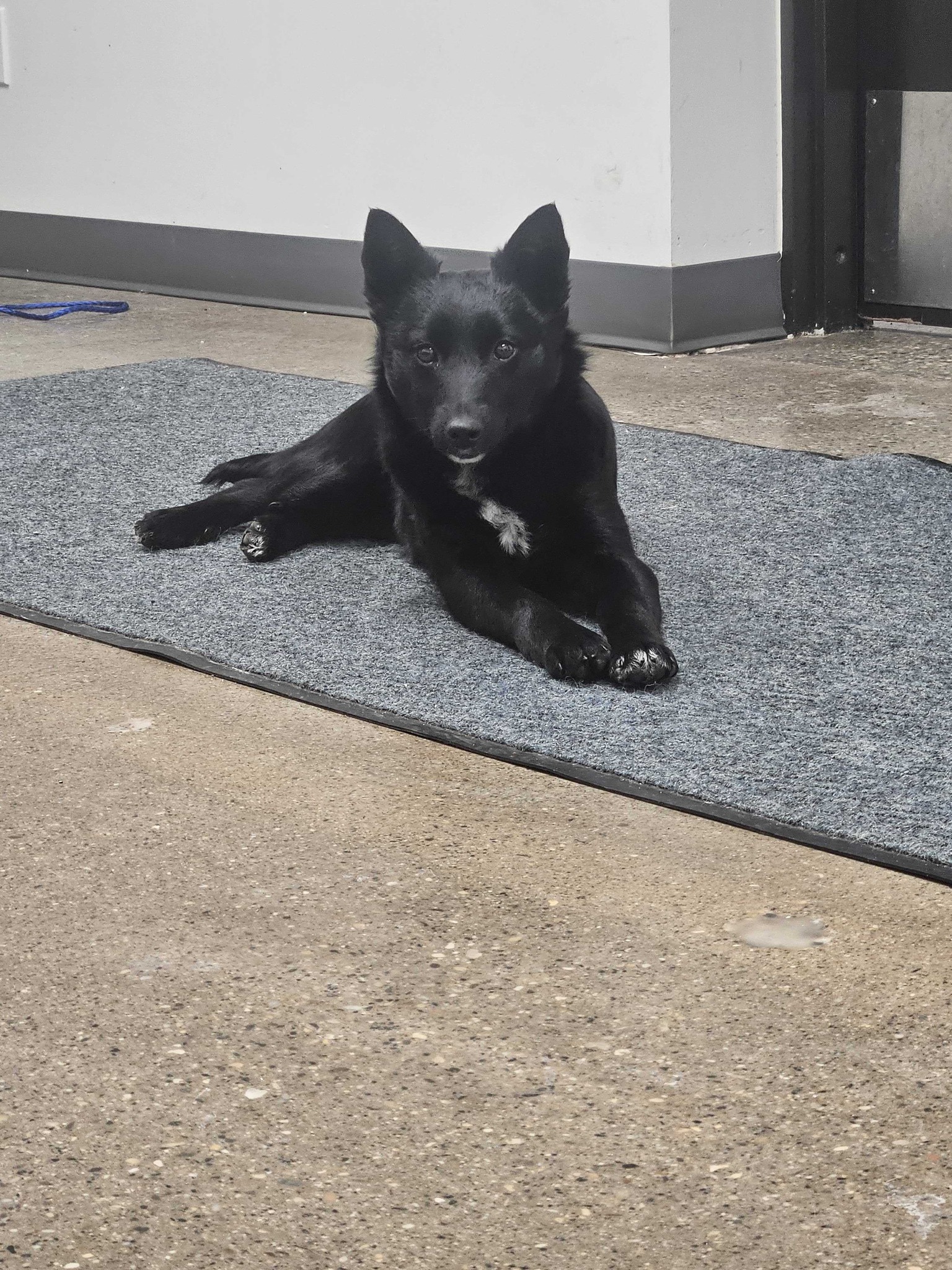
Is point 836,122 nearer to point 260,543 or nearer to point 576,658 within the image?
point 260,543

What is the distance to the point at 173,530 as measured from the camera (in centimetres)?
294

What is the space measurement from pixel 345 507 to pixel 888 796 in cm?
143

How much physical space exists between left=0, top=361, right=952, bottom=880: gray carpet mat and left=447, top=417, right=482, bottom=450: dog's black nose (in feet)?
0.95

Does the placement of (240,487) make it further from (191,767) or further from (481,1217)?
(481,1217)

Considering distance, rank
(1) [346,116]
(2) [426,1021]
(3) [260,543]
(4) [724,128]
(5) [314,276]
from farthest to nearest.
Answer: (5) [314,276]
(1) [346,116]
(4) [724,128]
(3) [260,543]
(2) [426,1021]

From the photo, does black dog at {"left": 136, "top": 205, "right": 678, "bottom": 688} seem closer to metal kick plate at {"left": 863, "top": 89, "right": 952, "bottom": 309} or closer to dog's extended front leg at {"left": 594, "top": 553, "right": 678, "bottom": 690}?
dog's extended front leg at {"left": 594, "top": 553, "right": 678, "bottom": 690}

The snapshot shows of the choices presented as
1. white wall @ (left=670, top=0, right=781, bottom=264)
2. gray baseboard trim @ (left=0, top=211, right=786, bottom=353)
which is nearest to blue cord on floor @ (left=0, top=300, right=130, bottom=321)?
gray baseboard trim @ (left=0, top=211, right=786, bottom=353)

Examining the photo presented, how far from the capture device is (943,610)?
2477mm

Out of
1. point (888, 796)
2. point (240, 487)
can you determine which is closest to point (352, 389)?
point (240, 487)

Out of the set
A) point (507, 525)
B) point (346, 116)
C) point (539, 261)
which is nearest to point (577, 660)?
point (507, 525)

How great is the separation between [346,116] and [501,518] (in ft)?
10.9

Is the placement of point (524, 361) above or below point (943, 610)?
above

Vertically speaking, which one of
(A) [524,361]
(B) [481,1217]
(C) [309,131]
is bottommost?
(B) [481,1217]

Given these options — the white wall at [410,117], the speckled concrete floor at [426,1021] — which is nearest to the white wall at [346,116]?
the white wall at [410,117]
